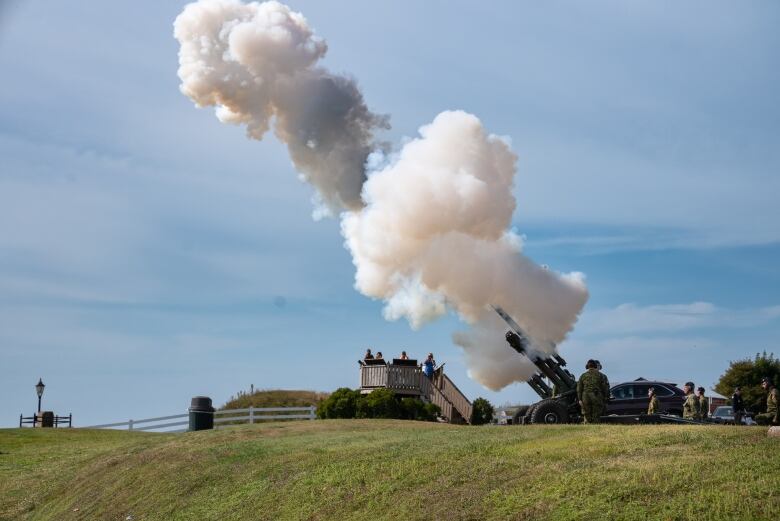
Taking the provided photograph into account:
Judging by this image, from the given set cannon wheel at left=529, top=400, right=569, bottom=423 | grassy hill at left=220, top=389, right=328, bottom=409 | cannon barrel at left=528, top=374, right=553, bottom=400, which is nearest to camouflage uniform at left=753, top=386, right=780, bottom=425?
cannon wheel at left=529, top=400, right=569, bottom=423

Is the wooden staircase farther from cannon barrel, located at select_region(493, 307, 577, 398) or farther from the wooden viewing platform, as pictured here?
cannon barrel, located at select_region(493, 307, 577, 398)

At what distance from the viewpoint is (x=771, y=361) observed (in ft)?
159

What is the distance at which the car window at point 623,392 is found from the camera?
31.2 meters

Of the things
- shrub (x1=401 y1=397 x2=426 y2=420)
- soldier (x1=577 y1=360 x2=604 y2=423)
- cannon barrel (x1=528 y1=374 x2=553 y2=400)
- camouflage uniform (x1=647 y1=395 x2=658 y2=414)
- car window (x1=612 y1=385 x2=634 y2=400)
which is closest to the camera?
soldier (x1=577 y1=360 x2=604 y2=423)

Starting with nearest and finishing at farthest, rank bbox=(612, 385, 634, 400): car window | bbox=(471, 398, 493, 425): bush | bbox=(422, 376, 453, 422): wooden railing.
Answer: bbox=(612, 385, 634, 400): car window → bbox=(471, 398, 493, 425): bush → bbox=(422, 376, 453, 422): wooden railing

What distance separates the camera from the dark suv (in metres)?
31.0

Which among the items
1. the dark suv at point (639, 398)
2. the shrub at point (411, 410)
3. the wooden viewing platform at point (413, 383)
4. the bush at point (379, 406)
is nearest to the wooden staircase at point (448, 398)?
the wooden viewing platform at point (413, 383)

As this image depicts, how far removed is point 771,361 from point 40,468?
36560 millimetres

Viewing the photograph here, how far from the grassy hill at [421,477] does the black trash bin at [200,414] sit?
12.8 feet

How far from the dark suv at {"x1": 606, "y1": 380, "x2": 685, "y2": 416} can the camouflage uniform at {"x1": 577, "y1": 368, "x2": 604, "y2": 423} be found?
8645 mm

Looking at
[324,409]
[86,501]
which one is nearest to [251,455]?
[86,501]

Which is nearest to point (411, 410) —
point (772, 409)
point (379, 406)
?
point (379, 406)

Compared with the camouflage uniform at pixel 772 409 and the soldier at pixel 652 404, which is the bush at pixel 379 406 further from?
the camouflage uniform at pixel 772 409

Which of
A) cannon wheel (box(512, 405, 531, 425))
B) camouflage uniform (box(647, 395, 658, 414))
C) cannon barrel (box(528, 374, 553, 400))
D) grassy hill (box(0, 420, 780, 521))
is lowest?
grassy hill (box(0, 420, 780, 521))
